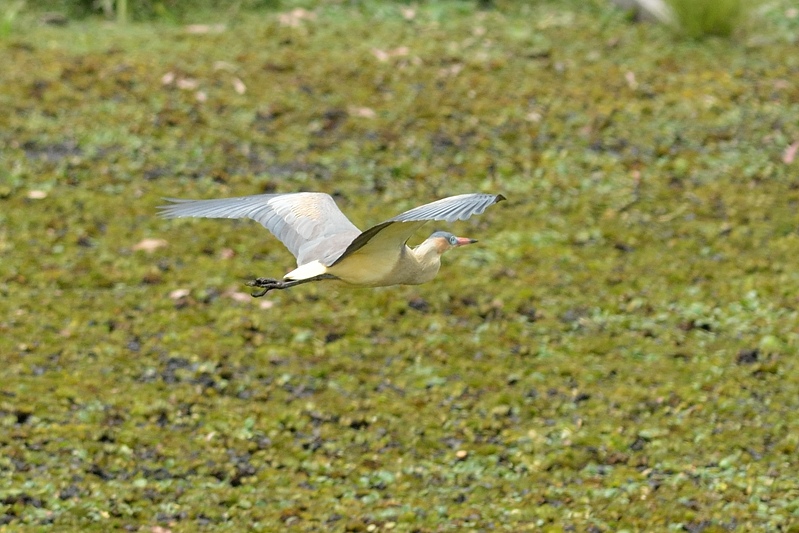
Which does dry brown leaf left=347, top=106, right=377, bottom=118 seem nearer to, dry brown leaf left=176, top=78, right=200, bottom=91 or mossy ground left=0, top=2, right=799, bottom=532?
mossy ground left=0, top=2, right=799, bottom=532

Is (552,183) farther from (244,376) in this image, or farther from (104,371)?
(104,371)

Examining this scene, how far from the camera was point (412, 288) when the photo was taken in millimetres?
6996

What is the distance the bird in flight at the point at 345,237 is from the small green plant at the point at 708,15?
6.01 meters

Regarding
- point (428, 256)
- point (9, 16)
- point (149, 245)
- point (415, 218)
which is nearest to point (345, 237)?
point (428, 256)

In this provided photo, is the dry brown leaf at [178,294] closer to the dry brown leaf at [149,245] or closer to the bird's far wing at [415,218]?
the dry brown leaf at [149,245]

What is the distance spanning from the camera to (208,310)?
6.65 meters

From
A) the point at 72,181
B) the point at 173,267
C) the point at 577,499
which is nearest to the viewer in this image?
the point at 577,499

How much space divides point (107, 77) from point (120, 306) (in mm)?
2803

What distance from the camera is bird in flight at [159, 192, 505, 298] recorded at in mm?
3322

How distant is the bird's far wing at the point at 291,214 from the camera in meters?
3.99

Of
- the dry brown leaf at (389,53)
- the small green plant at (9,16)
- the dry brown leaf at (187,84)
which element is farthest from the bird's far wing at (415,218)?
the small green plant at (9,16)

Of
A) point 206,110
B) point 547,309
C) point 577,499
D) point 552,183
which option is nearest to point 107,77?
point 206,110

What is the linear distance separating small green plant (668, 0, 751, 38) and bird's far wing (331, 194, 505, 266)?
656cm

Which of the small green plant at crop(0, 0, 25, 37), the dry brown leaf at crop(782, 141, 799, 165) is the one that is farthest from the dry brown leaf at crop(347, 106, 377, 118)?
the small green plant at crop(0, 0, 25, 37)
